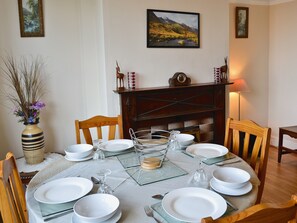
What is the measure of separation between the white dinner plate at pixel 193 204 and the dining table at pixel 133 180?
4 cm

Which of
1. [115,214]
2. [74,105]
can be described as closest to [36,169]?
[74,105]

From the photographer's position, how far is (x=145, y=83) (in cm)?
340

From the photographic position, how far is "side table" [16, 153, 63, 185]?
8.54 ft

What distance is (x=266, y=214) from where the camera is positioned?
0.94 metres

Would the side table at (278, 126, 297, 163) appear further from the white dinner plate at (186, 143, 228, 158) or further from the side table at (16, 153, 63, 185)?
the side table at (16, 153, 63, 185)

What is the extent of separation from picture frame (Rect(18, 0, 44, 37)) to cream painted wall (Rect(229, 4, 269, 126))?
9.16ft

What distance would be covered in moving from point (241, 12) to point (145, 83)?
210 centimetres

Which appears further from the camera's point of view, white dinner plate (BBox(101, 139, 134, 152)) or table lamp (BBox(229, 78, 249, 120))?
table lamp (BBox(229, 78, 249, 120))

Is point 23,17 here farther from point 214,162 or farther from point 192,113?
point 214,162

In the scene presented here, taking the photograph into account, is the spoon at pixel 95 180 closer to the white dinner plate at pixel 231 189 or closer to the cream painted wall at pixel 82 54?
the white dinner plate at pixel 231 189

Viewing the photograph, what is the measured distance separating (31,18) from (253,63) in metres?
3.41

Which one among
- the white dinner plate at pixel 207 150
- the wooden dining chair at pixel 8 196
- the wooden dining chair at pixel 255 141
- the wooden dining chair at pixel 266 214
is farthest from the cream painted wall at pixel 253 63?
the wooden dining chair at pixel 8 196

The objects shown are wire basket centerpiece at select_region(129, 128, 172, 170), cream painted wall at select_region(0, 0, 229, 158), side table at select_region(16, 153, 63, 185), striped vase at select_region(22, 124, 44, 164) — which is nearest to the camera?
wire basket centerpiece at select_region(129, 128, 172, 170)

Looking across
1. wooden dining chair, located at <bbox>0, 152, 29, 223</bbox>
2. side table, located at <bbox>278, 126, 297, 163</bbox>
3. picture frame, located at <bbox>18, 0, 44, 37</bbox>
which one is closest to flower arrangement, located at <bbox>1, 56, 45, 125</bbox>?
picture frame, located at <bbox>18, 0, 44, 37</bbox>
